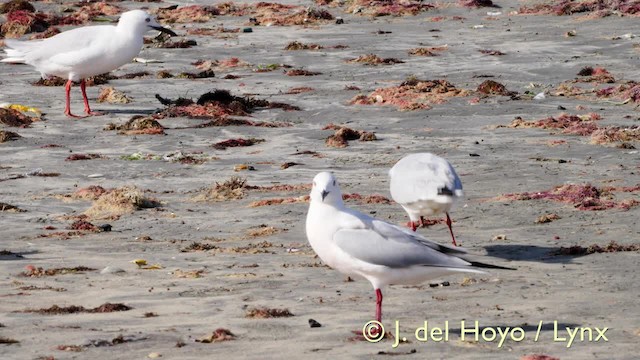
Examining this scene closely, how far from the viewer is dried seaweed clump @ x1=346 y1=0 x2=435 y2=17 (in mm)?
36656

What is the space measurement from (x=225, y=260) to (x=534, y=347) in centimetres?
486

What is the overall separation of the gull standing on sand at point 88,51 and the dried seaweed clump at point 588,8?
536 inches

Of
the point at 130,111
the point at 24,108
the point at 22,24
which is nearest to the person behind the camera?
the point at 24,108

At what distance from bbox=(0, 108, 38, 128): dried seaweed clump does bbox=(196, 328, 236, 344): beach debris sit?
44.3 feet

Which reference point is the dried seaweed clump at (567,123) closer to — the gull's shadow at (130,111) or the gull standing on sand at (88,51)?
the gull's shadow at (130,111)

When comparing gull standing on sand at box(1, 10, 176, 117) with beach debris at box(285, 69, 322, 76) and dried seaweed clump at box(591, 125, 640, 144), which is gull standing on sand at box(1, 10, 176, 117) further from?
dried seaweed clump at box(591, 125, 640, 144)

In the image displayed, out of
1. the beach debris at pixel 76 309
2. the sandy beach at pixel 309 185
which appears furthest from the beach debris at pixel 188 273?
the beach debris at pixel 76 309

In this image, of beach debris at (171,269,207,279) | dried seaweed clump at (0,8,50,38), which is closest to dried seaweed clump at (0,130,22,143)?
beach debris at (171,269,207,279)

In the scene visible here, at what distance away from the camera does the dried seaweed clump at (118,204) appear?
16516mm

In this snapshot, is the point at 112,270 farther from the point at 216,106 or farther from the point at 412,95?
the point at 412,95

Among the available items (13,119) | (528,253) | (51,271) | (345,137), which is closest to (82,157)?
(13,119)

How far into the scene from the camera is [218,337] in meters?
10.0

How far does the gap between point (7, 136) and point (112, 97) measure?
4.23m

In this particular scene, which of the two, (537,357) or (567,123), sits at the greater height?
(537,357)
